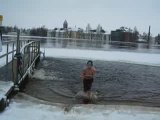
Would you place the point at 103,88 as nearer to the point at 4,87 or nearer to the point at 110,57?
the point at 4,87

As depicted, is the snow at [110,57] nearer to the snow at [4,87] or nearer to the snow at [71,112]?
the snow at [4,87]

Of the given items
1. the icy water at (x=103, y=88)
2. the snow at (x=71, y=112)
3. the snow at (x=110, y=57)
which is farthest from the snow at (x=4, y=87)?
the snow at (x=110, y=57)

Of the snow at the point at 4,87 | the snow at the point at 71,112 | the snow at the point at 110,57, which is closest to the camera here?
the snow at the point at 71,112

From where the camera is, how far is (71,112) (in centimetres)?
784

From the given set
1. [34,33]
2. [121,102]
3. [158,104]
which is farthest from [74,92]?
[34,33]

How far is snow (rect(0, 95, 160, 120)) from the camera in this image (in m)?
7.38

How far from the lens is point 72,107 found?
8.33m

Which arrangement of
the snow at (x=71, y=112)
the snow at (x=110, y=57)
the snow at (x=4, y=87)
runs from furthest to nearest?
the snow at (x=110, y=57) < the snow at (x=4, y=87) < the snow at (x=71, y=112)

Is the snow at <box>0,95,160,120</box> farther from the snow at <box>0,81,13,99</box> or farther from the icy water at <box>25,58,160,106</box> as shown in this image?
the icy water at <box>25,58,160,106</box>

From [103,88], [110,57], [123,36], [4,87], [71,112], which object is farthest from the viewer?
[123,36]

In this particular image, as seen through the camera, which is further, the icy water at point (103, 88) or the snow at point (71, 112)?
the icy water at point (103, 88)

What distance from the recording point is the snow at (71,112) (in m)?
7.38

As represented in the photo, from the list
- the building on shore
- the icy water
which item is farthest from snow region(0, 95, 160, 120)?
the building on shore

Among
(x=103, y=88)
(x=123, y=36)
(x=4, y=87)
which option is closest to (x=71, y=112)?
(x=4, y=87)
